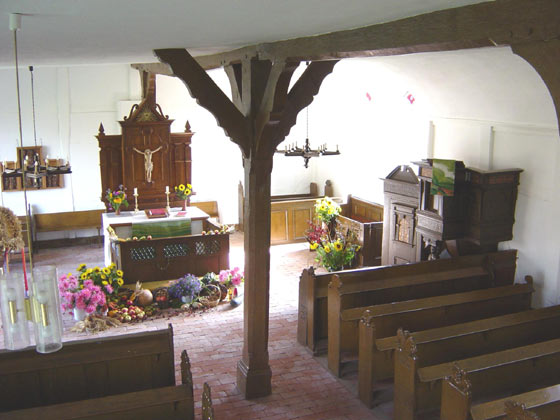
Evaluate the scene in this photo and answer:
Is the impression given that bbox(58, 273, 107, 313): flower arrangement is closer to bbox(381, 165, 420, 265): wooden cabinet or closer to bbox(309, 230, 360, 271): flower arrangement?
bbox(309, 230, 360, 271): flower arrangement

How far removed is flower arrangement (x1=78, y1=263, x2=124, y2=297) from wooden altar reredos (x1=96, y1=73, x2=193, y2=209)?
11.4 ft

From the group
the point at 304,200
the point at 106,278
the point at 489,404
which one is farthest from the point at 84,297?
the point at 304,200

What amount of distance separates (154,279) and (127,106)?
5359 mm

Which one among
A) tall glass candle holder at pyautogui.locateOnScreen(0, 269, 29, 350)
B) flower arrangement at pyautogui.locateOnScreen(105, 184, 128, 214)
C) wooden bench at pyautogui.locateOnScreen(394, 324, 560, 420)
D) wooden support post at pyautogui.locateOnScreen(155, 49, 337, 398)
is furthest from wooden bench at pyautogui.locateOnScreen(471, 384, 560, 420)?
flower arrangement at pyautogui.locateOnScreen(105, 184, 128, 214)

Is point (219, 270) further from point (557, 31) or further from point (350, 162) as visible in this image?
point (557, 31)

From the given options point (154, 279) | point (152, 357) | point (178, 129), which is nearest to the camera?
point (152, 357)

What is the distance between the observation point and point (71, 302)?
8555 millimetres

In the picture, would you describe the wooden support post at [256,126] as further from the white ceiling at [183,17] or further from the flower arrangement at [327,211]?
the flower arrangement at [327,211]

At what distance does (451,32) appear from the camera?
288cm

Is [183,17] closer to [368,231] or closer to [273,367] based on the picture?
[273,367]

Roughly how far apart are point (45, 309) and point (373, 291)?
16.8 feet

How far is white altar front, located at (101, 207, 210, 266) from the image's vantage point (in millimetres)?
11242

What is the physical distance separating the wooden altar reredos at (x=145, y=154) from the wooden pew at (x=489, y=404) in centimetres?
922

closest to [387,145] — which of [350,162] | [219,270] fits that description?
[350,162]
